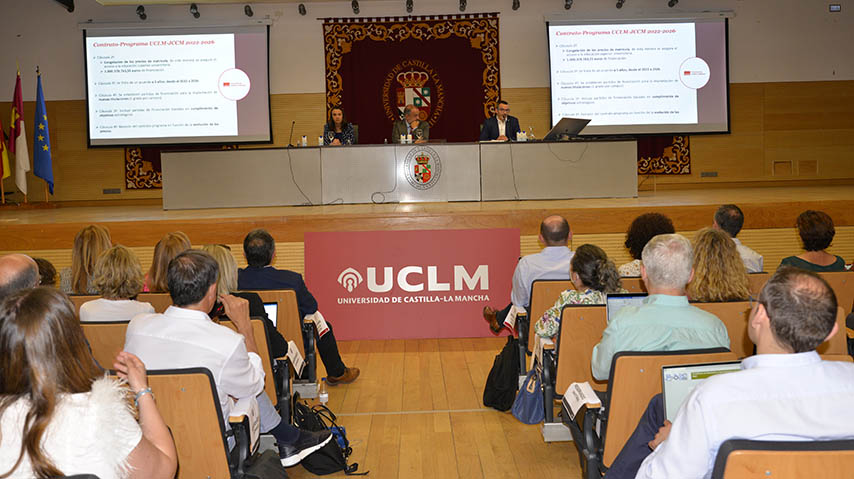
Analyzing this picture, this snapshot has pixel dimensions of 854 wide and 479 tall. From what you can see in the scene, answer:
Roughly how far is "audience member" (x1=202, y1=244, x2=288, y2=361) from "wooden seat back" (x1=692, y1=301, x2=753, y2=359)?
1.75 m

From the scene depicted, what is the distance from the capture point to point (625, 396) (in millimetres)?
2121

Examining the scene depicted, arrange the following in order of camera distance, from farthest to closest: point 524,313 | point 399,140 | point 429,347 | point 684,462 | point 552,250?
point 399,140, point 429,347, point 552,250, point 524,313, point 684,462

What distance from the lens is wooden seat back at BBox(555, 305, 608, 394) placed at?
111 inches

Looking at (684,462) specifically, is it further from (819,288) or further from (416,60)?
(416,60)

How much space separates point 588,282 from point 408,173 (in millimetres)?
4853

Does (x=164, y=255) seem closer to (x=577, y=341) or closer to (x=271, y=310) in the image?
(x=271, y=310)

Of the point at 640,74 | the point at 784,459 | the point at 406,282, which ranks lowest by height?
the point at 406,282

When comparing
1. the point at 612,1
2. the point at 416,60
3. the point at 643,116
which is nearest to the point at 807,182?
the point at 643,116

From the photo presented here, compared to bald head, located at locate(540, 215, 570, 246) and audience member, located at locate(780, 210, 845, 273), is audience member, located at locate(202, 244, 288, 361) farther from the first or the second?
audience member, located at locate(780, 210, 845, 273)

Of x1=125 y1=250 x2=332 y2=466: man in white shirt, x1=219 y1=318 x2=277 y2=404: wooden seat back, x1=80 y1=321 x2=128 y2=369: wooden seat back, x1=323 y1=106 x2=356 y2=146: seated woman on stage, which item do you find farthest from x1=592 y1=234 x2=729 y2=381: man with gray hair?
x1=323 y1=106 x2=356 y2=146: seated woman on stage

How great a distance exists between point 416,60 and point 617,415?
874cm

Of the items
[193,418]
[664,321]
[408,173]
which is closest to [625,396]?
[664,321]

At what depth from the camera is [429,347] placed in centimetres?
516

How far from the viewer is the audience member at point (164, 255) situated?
3.38 meters
